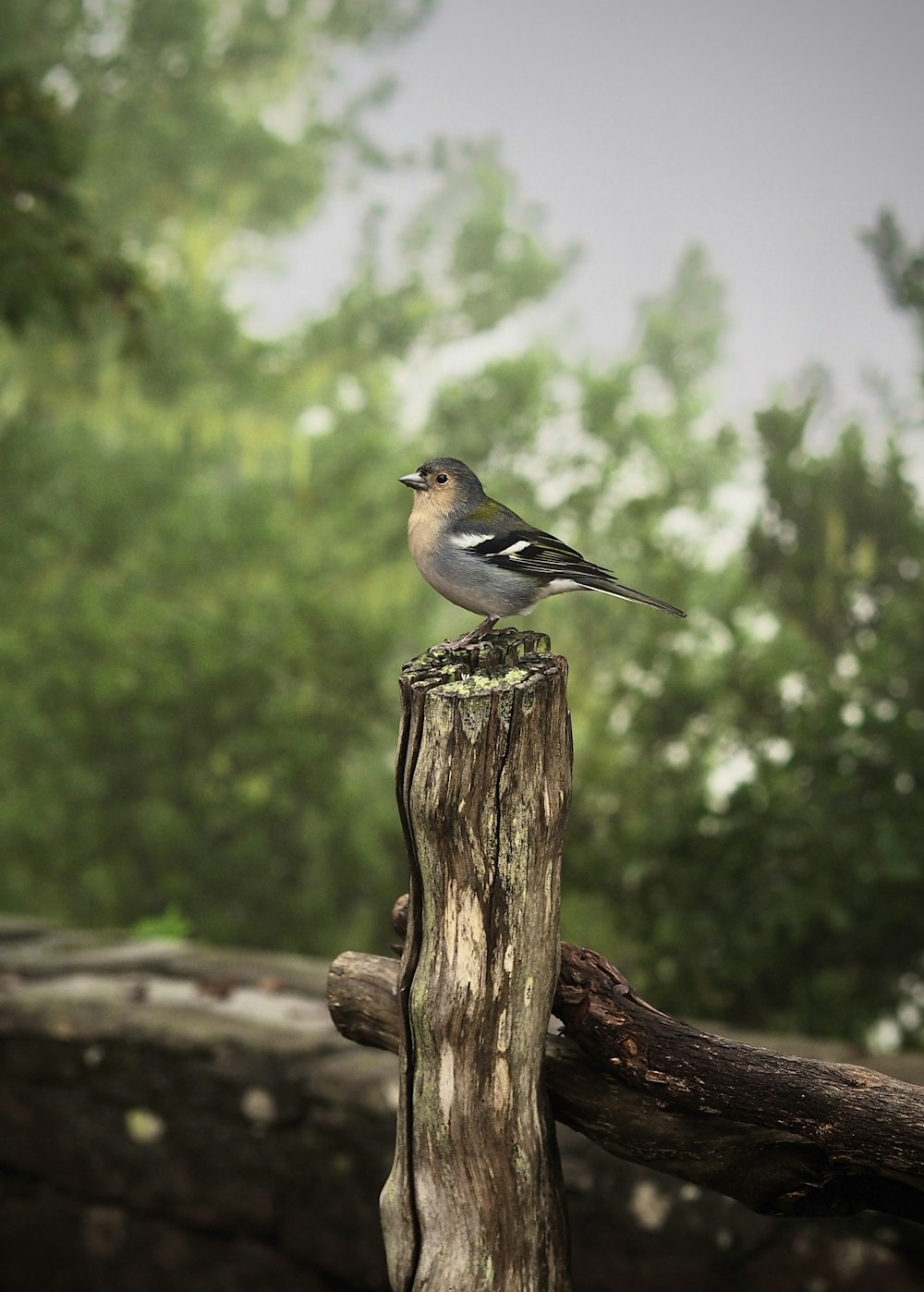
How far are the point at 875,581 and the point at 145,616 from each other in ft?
19.5

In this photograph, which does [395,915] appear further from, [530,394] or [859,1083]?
[530,394]

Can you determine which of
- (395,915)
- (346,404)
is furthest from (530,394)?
(395,915)

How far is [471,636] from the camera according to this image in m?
3.68

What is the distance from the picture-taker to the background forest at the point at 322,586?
24.8 feet

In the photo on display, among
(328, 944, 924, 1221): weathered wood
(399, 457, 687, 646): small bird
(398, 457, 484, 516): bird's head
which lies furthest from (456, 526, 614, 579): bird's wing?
(328, 944, 924, 1221): weathered wood

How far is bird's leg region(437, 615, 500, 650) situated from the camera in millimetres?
3482

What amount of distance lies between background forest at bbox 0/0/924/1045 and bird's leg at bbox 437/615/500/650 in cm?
404

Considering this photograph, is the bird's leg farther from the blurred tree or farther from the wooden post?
the blurred tree

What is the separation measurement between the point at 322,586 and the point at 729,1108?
10682mm

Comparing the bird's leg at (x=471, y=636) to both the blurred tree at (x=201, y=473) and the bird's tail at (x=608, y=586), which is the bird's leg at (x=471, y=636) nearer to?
the bird's tail at (x=608, y=586)

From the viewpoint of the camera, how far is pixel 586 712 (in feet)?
31.4

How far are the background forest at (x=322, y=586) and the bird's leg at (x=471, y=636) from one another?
13.3 feet

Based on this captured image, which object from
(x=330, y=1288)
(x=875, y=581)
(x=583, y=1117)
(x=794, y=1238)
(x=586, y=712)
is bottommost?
(x=330, y=1288)

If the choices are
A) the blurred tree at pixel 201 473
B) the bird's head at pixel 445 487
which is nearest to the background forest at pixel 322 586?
the blurred tree at pixel 201 473
